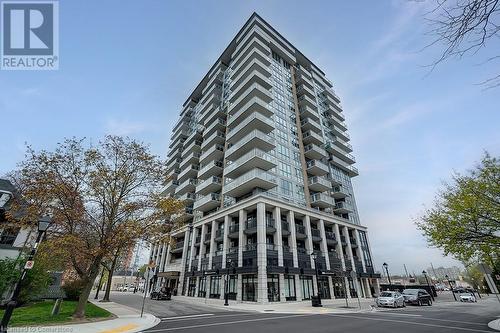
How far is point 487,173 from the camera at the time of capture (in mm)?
14734

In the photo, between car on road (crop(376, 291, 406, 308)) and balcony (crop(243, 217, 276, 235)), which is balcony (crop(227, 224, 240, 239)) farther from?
car on road (crop(376, 291, 406, 308))

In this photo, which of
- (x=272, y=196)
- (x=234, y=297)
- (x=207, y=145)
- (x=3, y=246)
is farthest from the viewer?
(x=207, y=145)

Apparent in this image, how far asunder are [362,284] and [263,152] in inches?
1188

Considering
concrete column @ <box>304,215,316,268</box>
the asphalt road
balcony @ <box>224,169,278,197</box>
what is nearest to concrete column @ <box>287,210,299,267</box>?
concrete column @ <box>304,215,316,268</box>

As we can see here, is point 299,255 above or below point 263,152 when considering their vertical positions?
below

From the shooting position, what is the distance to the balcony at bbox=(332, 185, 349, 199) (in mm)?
48356

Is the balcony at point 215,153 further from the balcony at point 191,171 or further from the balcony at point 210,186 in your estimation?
the balcony at point 191,171

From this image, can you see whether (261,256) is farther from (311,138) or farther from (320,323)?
(311,138)

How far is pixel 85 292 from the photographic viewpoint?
14.6m

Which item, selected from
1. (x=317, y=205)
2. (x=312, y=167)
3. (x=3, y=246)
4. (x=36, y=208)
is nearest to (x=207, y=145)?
(x=312, y=167)

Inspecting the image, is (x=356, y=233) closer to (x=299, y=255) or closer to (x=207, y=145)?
(x=299, y=255)

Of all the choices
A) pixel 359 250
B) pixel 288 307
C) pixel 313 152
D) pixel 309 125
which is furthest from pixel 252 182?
→ pixel 359 250

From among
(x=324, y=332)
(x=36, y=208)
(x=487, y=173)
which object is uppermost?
(x=487, y=173)

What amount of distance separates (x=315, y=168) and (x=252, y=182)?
15.2 metres
